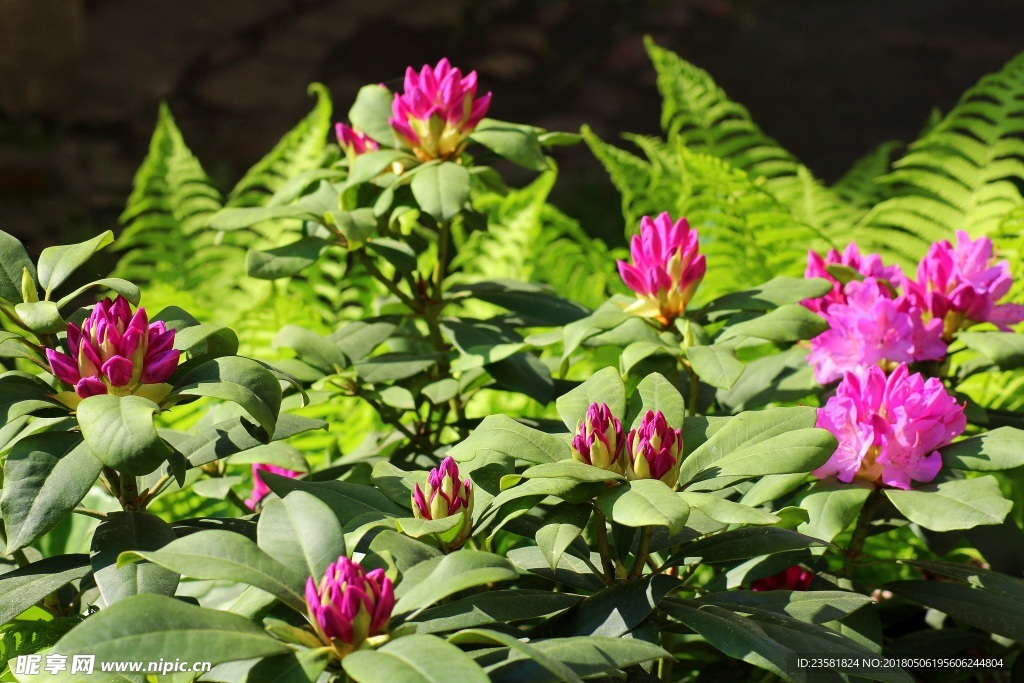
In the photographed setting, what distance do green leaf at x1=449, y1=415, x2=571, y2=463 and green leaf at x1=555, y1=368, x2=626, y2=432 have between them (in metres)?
0.03

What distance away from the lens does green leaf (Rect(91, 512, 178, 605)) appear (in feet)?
2.41

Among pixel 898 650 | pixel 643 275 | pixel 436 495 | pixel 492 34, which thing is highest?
pixel 492 34

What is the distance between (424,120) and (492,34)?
5.53 m

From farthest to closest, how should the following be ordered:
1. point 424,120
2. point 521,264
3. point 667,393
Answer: point 521,264 → point 424,120 → point 667,393

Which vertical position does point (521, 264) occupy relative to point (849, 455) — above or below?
above

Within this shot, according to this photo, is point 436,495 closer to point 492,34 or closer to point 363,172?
point 363,172

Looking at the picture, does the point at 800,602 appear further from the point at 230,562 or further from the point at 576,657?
the point at 230,562

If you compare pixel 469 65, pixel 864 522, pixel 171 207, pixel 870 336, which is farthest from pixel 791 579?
pixel 469 65

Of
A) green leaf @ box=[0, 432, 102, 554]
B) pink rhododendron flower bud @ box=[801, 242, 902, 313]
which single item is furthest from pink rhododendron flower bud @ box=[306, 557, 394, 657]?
pink rhododendron flower bud @ box=[801, 242, 902, 313]

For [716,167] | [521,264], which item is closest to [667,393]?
[716,167]

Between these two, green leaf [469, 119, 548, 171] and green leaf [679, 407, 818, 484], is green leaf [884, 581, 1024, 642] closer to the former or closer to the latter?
green leaf [679, 407, 818, 484]

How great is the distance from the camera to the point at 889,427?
2.86ft

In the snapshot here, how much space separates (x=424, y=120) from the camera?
1.13 meters
